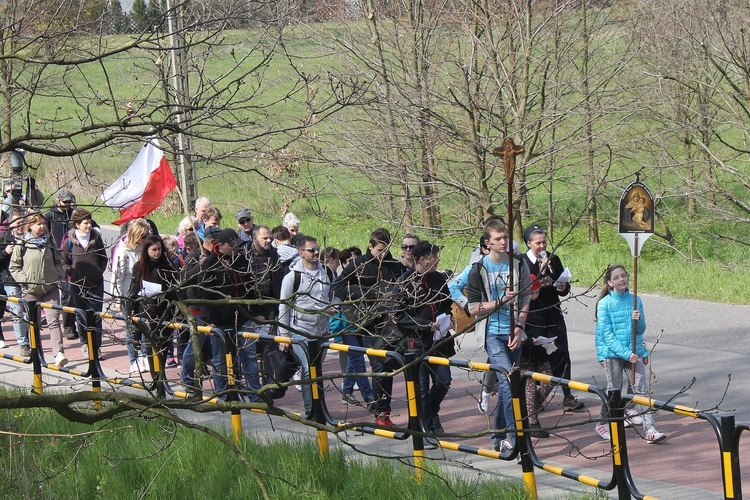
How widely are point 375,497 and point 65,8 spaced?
3.82m

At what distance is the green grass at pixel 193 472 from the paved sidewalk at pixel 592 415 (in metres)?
0.24

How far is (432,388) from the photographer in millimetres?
8836

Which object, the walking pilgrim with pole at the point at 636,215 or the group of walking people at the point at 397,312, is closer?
the group of walking people at the point at 397,312

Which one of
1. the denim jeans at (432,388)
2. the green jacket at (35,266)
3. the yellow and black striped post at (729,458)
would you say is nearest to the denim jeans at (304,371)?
the denim jeans at (432,388)

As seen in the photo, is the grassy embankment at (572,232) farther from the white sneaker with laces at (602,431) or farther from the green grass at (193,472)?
the white sneaker with laces at (602,431)

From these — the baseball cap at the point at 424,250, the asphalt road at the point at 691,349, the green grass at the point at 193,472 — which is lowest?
the asphalt road at the point at 691,349

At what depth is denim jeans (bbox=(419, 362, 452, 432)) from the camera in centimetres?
859

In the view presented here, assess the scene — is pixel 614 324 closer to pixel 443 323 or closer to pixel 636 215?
pixel 443 323

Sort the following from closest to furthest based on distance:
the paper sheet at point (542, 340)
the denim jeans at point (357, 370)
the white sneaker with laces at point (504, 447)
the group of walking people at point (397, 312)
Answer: the white sneaker with laces at point (504, 447) < the group of walking people at point (397, 312) < the paper sheet at point (542, 340) < the denim jeans at point (357, 370)

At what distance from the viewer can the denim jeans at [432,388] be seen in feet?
28.2

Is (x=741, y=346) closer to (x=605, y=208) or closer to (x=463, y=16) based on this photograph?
(x=463, y=16)

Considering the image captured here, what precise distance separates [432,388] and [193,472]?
2016mm

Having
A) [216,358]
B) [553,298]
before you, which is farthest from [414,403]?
[553,298]

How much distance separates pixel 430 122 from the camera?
18016 mm
